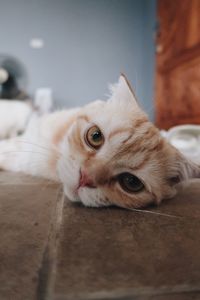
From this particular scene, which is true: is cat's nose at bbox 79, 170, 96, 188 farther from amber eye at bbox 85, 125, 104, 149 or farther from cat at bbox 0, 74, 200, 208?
amber eye at bbox 85, 125, 104, 149

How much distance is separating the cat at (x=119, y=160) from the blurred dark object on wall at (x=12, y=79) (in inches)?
121

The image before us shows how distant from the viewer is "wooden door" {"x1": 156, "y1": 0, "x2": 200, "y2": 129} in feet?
9.47

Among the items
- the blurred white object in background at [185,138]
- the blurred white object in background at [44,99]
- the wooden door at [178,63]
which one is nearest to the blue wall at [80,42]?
the blurred white object in background at [44,99]

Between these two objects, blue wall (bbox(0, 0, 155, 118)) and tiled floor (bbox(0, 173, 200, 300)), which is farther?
blue wall (bbox(0, 0, 155, 118))

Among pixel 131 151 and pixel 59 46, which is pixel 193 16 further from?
pixel 131 151

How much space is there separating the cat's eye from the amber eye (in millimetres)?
117

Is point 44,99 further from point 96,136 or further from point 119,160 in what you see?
point 119,160

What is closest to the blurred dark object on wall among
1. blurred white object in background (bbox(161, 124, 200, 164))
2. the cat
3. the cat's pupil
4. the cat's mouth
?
blurred white object in background (bbox(161, 124, 200, 164))

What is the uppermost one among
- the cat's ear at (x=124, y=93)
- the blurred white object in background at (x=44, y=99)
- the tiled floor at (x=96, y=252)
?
the blurred white object in background at (x=44, y=99)

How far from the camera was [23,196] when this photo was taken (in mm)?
958

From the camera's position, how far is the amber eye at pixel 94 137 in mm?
910

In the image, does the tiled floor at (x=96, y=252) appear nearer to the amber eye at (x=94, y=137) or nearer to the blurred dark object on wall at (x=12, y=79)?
the amber eye at (x=94, y=137)

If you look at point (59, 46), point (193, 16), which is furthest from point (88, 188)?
point (59, 46)

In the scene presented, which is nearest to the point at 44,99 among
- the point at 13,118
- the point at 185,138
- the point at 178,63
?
the point at 13,118
